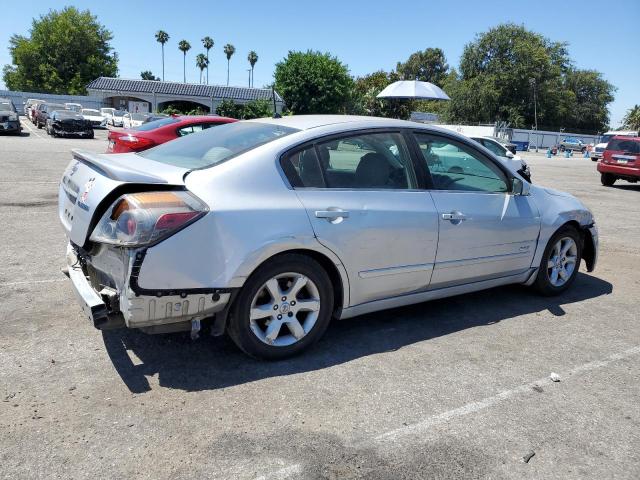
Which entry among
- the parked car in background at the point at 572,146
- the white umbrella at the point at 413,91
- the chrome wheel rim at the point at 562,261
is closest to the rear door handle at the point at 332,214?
the chrome wheel rim at the point at 562,261

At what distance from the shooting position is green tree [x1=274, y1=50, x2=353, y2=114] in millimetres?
52312

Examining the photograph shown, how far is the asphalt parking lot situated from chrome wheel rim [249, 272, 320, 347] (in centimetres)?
20

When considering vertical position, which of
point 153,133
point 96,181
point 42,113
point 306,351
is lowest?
point 42,113

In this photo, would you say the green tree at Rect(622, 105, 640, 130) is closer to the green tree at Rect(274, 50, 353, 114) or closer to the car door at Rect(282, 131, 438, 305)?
the green tree at Rect(274, 50, 353, 114)

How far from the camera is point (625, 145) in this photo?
18047 mm

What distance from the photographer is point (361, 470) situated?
8.45 ft

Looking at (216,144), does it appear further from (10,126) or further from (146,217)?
(10,126)

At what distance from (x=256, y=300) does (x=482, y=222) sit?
6.59 ft

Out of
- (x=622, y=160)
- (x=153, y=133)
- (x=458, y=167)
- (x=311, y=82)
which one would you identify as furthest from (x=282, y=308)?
(x=311, y=82)

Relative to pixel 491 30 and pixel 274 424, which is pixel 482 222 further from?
pixel 491 30

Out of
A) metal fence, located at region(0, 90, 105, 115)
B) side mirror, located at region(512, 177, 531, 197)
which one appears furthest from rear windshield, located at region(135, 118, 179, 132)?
metal fence, located at region(0, 90, 105, 115)

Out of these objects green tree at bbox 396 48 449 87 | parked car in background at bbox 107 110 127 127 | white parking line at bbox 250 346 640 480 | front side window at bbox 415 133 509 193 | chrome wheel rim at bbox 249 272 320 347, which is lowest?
parked car in background at bbox 107 110 127 127

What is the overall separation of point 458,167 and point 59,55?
77808mm

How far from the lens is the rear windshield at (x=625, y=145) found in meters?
17.8
